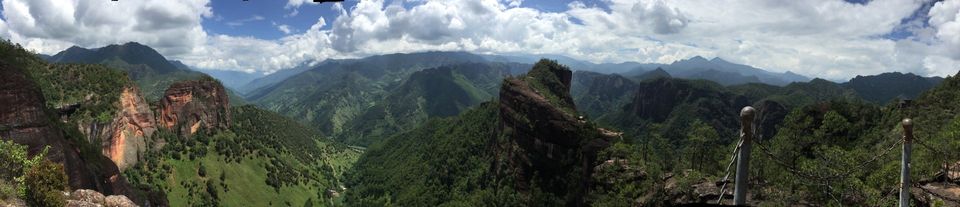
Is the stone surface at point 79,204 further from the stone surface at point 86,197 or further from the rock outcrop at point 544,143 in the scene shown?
the rock outcrop at point 544,143

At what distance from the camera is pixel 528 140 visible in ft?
455

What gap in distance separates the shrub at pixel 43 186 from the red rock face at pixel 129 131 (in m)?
140

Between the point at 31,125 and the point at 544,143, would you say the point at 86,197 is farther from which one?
the point at 544,143

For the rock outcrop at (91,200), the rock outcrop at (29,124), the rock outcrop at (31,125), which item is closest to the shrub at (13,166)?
the rock outcrop at (91,200)

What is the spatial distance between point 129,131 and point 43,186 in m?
157

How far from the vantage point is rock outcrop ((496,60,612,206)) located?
124 meters

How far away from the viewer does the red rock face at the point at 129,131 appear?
16279 cm

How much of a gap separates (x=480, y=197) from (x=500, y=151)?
50.9ft

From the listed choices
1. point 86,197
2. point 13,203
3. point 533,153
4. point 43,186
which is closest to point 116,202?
point 86,197

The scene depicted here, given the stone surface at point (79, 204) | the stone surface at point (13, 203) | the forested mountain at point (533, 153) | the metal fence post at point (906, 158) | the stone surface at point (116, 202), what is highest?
the metal fence post at point (906, 158)

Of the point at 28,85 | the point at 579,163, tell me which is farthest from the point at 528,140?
the point at 28,85

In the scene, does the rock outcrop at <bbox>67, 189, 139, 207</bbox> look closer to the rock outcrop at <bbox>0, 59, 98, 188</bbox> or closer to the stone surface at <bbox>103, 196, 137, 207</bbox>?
the stone surface at <bbox>103, 196, 137, 207</bbox>

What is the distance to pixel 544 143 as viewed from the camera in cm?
13362

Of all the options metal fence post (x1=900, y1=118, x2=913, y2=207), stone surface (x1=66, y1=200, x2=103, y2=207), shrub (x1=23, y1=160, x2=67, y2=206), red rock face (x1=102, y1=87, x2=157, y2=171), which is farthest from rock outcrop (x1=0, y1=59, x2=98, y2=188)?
red rock face (x1=102, y1=87, x2=157, y2=171)
